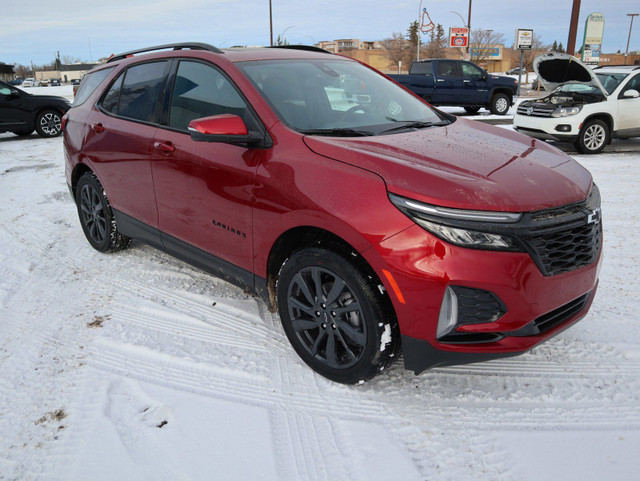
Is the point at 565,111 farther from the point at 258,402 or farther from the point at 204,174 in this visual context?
the point at 258,402

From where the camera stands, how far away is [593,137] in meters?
9.95

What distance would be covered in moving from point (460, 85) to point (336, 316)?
16.4 meters

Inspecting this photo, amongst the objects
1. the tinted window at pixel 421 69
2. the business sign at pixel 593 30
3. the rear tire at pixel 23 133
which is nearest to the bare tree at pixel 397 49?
the business sign at pixel 593 30

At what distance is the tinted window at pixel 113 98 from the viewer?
4.29 metres

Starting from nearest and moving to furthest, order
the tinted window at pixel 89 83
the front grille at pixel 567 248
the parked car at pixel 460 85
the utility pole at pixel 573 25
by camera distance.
→ 1. the front grille at pixel 567 248
2. the tinted window at pixel 89 83
3. the utility pole at pixel 573 25
4. the parked car at pixel 460 85

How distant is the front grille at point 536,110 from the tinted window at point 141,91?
8.50m

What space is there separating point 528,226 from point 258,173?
143 centimetres

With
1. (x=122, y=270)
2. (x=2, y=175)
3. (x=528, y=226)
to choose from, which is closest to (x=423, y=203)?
(x=528, y=226)

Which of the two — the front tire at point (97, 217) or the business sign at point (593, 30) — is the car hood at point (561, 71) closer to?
the front tire at point (97, 217)

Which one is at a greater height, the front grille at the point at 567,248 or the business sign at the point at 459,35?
the business sign at the point at 459,35

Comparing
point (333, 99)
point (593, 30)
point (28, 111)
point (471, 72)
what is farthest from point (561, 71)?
point (593, 30)

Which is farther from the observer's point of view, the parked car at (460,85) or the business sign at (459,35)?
the business sign at (459,35)

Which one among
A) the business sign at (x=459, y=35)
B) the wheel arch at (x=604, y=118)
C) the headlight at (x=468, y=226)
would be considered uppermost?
the business sign at (x=459, y=35)

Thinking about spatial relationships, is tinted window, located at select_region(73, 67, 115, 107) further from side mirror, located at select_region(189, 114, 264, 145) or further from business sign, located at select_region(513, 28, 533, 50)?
business sign, located at select_region(513, 28, 533, 50)
